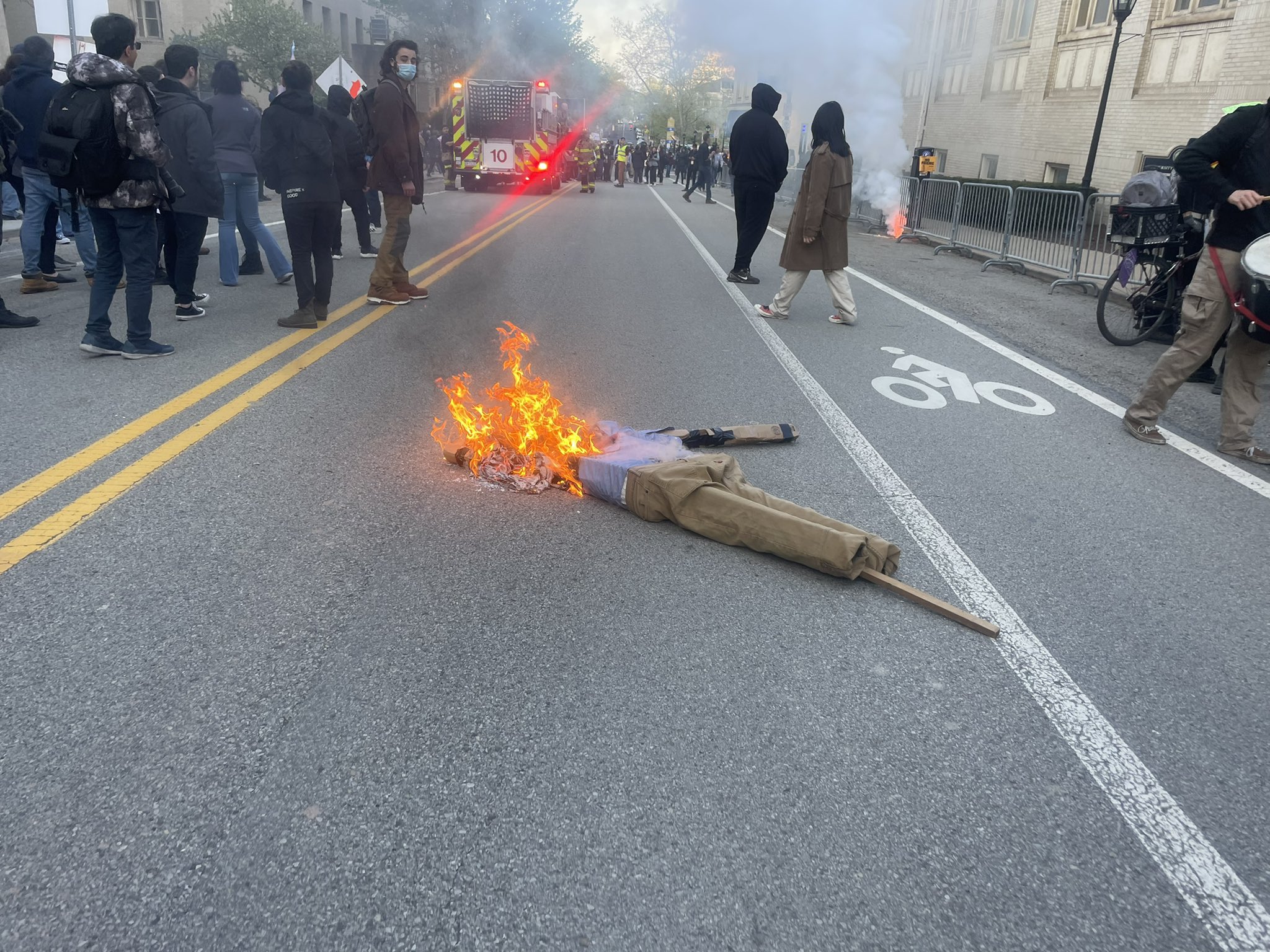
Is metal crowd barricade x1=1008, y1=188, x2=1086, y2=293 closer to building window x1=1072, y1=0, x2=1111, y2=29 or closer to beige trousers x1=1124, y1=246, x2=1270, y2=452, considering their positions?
beige trousers x1=1124, y1=246, x2=1270, y2=452

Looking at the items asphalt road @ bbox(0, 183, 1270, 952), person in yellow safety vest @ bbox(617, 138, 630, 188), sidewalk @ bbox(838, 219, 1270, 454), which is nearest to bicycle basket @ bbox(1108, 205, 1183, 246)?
sidewalk @ bbox(838, 219, 1270, 454)

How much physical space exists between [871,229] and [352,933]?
64.8 ft

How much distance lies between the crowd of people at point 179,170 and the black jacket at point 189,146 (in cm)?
1

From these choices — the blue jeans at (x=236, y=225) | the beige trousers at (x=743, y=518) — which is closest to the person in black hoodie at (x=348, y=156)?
the blue jeans at (x=236, y=225)

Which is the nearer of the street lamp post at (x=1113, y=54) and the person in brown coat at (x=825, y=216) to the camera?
the person in brown coat at (x=825, y=216)

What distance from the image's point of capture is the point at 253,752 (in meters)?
2.37

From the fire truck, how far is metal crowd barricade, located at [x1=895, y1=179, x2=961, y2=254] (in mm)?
13407

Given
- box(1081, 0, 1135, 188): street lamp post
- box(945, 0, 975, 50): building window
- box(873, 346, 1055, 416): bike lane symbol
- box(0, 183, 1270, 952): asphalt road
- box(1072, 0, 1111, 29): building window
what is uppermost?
box(945, 0, 975, 50): building window

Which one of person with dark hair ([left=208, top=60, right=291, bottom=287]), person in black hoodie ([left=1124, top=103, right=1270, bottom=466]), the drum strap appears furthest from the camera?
person with dark hair ([left=208, top=60, right=291, bottom=287])

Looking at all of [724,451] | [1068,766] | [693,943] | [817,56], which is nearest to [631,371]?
[724,451]

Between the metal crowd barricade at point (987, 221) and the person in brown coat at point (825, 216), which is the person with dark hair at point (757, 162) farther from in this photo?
the metal crowd barricade at point (987, 221)

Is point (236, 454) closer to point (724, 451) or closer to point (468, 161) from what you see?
point (724, 451)

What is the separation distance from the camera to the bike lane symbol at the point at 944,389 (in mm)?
6012

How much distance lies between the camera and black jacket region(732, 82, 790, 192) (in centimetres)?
1034
